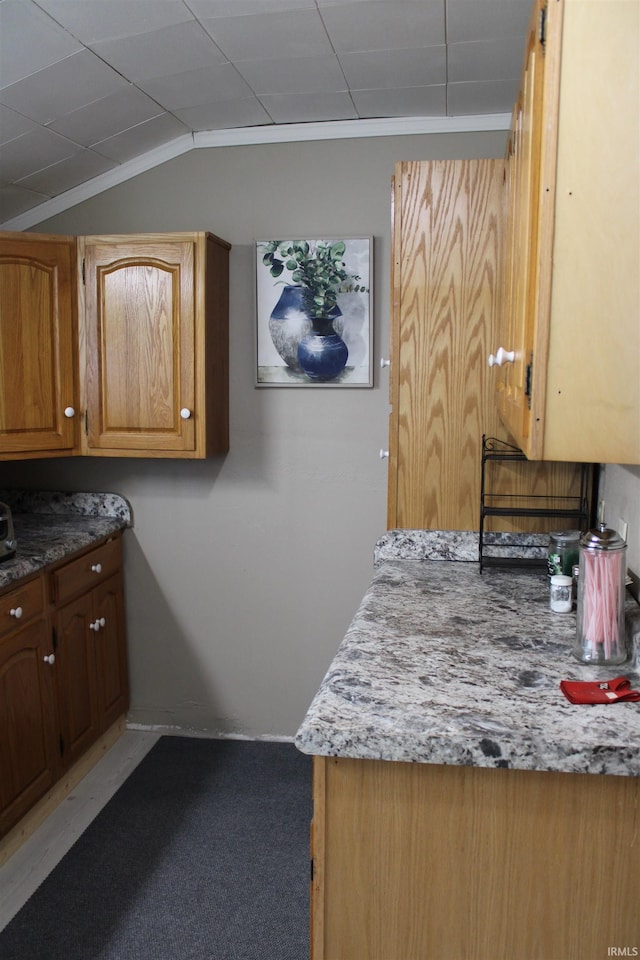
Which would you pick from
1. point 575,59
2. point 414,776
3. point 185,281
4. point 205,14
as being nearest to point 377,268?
point 185,281

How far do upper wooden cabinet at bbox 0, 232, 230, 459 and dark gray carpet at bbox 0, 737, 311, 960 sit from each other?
3.95ft

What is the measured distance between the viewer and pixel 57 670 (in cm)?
268

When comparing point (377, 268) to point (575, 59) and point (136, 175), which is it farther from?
point (575, 59)

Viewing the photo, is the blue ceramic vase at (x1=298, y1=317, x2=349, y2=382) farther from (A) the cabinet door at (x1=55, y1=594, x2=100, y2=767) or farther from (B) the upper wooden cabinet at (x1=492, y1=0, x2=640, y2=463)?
(B) the upper wooden cabinet at (x1=492, y1=0, x2=640, y2=463)

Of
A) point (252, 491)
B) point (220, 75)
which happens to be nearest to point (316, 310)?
point (252, 491)

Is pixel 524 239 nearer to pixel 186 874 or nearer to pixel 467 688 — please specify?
pixel 467 688

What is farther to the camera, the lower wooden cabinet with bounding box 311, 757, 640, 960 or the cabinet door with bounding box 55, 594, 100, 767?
the cabinet door with bounding box 55, 594, 100, 767

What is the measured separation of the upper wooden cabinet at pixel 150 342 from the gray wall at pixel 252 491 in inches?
10.3

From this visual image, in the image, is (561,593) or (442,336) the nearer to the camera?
(561,593)

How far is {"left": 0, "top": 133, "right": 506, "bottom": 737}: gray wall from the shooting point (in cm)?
298

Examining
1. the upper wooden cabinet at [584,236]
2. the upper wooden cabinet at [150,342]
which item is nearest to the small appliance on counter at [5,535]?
the upper wooden cabinet at [150,342]

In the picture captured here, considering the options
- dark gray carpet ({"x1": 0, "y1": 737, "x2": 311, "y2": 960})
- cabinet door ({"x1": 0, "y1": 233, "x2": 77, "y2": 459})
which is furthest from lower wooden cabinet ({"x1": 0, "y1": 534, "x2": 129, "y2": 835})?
cabinet door ({"x1": 0, "y1": 233, "x2": 77, "y2": 459})

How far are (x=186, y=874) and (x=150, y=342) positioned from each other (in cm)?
173

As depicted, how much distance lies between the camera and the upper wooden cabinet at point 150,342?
279cm
